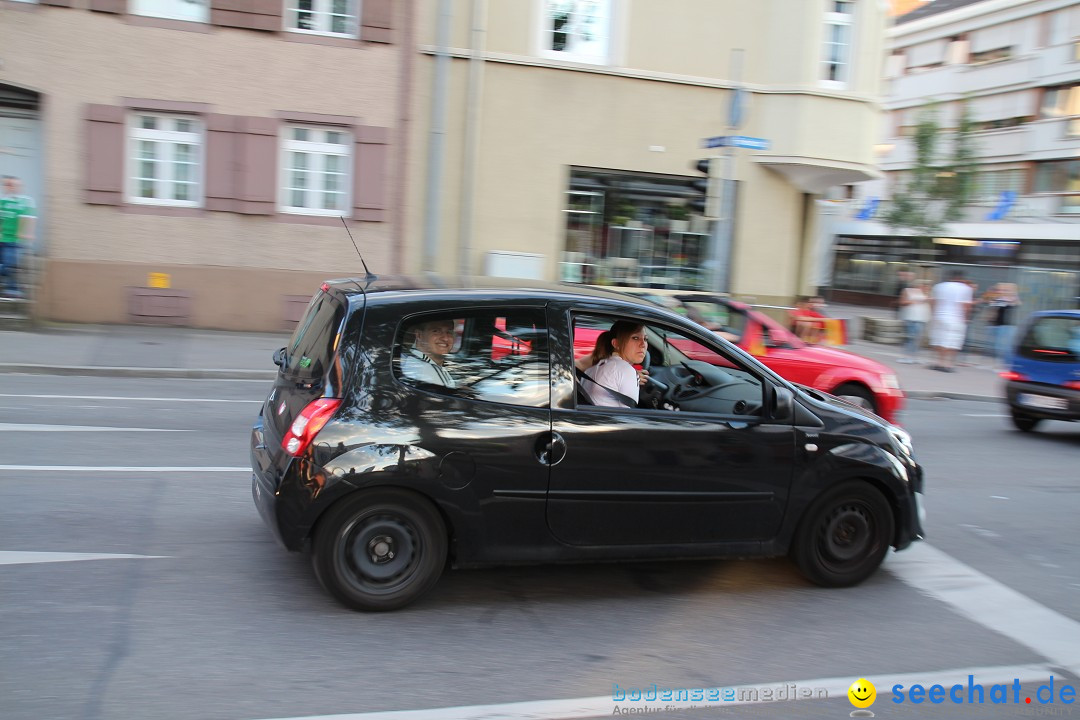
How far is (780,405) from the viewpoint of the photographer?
5.24m

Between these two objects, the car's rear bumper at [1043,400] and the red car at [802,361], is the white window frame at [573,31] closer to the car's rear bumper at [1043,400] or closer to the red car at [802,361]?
the red car at [802,361]

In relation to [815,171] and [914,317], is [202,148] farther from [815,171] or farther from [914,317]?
[914,317]

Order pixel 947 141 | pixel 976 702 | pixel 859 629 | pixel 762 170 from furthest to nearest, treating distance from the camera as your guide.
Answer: pixel 947 141 < pixel 762 170 < pixel 859 629 < pixel 976 702

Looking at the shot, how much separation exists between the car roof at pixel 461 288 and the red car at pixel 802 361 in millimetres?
5040

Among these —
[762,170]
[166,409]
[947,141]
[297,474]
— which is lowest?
[166,409]

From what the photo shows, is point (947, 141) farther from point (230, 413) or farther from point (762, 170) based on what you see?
point (230, 413)

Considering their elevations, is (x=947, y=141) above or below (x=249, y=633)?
above

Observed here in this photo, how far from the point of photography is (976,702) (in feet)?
13.7

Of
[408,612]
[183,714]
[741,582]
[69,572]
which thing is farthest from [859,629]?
[69,572]

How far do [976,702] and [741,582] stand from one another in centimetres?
157

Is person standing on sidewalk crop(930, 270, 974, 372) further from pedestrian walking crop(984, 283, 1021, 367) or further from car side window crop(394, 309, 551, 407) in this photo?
car side window crop(394, 309, 551, 407)

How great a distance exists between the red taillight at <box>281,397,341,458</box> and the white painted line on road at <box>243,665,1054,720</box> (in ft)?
4.43

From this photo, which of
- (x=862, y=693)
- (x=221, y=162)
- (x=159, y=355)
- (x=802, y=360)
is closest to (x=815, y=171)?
(x=802, y=360)

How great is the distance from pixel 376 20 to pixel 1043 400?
11.9m
